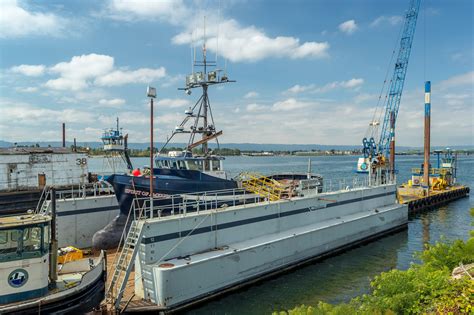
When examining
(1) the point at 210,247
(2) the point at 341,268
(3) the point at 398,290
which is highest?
(3) the point at 398,290

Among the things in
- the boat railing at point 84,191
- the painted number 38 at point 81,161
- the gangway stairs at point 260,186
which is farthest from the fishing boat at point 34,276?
the painted number 38 at point 81,161

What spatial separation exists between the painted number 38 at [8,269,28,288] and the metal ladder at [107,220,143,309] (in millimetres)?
3009

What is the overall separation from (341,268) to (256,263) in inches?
202

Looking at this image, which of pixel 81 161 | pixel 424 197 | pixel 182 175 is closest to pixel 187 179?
pixel 182 175

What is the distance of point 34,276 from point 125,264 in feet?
11.2

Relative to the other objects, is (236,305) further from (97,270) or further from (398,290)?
(398,290)

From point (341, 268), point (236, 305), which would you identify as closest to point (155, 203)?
point (236, 305)

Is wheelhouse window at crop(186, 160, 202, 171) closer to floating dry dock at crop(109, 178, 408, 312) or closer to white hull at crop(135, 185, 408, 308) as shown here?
floating dry dock at crop(109, 178, 408, 312)

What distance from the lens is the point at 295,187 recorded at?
68.0 feet

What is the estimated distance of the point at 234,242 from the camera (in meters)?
16.3

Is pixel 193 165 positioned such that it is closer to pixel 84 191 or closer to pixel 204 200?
pixel 204 200

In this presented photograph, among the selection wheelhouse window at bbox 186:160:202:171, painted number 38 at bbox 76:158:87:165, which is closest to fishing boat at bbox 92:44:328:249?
wheelhouse window at bbox 186:160:202:171

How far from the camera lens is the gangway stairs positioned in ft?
62.8

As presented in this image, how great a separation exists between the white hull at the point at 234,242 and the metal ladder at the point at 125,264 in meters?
0.34
